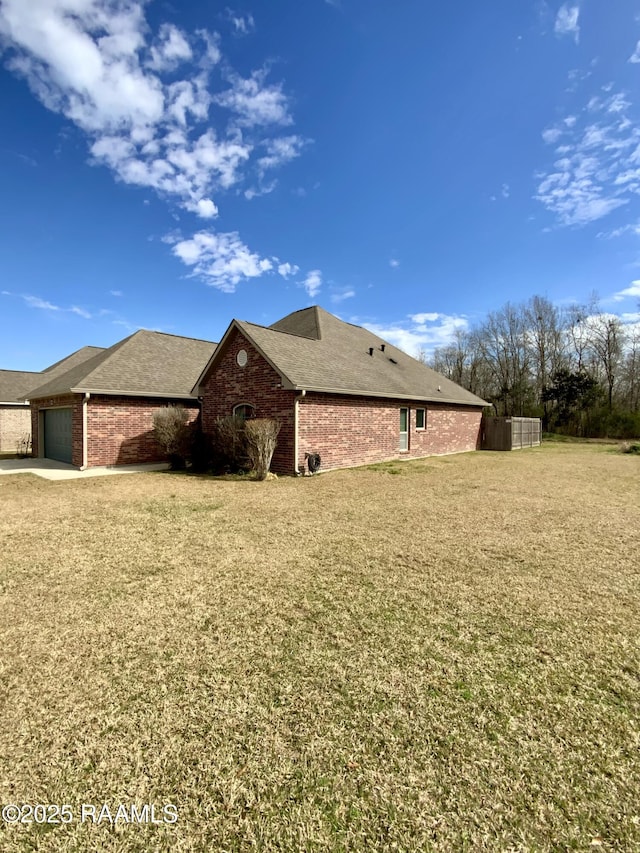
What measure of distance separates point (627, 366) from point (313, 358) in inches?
1401

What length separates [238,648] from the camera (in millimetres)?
3166

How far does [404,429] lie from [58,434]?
46.9 ft

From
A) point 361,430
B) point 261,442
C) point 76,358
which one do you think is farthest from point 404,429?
point 76,358

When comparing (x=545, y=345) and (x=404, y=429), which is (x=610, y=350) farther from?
(x=404, y=429)

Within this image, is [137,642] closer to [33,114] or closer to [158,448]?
[158,448]

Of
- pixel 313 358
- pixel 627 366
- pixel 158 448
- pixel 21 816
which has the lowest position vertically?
pixel 21 816

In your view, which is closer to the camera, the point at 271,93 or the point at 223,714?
the point at 223,714

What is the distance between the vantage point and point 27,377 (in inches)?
963

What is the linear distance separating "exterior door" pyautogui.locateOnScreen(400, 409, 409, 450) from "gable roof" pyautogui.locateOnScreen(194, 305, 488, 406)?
831 millimetres

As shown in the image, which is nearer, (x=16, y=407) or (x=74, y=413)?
(x=74, y=413)

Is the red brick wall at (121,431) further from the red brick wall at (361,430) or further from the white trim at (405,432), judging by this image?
the white trim at (405,432)

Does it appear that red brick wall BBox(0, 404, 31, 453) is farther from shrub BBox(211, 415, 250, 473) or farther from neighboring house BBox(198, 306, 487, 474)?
shrub BBox(211, 415, 250, 473)

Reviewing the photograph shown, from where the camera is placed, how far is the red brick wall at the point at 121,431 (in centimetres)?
1309

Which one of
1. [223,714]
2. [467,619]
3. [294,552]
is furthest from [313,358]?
[223,714]
